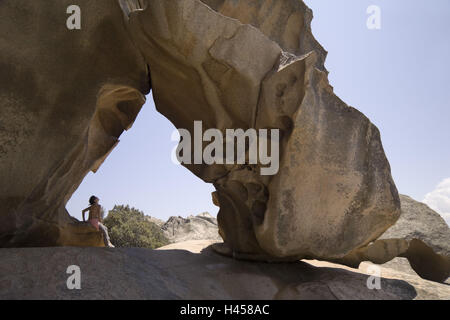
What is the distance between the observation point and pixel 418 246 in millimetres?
5457

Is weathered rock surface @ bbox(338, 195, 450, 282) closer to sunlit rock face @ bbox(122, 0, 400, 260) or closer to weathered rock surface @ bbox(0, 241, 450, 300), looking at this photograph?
weathered rock surface @ bbox(0, 241, 450, 300)

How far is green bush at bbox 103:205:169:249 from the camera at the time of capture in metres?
9.78

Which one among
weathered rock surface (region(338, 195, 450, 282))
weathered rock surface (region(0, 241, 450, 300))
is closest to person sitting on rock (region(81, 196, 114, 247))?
weathered rock surface (region(0, 241, 450, 300))

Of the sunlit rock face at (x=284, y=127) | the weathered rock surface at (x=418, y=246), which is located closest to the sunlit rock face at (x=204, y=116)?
the sunlit rock face at (x=284, y=127)

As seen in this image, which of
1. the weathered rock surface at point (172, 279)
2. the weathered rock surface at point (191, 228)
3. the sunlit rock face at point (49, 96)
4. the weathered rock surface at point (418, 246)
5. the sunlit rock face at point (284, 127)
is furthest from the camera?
the weathered rock surface at point (191, 228)

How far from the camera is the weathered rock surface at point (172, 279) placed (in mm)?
2379

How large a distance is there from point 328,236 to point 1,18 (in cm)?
396

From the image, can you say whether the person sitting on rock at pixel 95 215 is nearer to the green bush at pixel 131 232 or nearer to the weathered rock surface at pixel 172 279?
the weathered rock surface at pixel 172 279

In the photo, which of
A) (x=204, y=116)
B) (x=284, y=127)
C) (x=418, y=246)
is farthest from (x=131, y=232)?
(x=284, y=127)

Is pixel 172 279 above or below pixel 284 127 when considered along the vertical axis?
below

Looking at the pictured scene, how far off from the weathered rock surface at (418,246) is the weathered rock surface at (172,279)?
154 cm

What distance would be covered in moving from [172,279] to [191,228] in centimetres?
862

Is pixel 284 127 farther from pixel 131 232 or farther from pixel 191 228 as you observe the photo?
pixel 191 228

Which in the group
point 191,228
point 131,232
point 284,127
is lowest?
point 191,228
